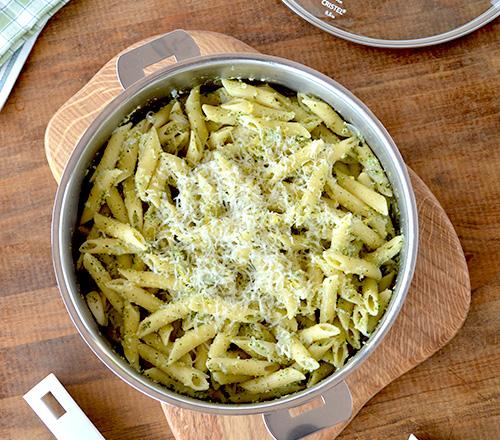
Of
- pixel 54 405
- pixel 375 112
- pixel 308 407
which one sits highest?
pixel 375 112

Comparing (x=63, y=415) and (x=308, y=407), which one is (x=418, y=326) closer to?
(x=308, y=407)

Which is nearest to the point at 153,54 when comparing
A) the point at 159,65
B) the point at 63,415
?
the point at 159,65

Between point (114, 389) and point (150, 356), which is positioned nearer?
point (150, 356)

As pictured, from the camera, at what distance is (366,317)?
1.45 meters

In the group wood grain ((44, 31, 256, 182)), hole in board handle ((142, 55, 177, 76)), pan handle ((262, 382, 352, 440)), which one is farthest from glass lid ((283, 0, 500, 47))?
pan handle ((262, 382, 352, 440))

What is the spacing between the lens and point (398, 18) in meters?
1.76

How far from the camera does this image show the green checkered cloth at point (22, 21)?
173 centimetres

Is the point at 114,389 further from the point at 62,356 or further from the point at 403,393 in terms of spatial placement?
the point at 403,393

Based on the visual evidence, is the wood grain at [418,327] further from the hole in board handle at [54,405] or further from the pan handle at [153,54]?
the pan handle at [153,54]

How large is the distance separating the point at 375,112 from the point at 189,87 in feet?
1.54

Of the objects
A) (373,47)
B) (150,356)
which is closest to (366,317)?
(150,356)

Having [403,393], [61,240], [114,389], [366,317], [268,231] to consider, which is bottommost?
[403,393]

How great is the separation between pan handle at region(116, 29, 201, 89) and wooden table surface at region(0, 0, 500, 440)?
0.16 meters

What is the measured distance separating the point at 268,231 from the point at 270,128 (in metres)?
0.22
